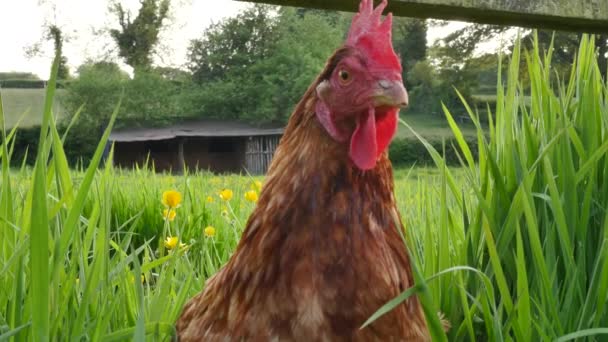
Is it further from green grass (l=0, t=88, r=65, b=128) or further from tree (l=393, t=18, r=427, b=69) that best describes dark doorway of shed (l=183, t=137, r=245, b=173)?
tree (l=393, t=18, r=427, b=69)

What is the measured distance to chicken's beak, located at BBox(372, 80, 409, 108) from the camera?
565mm

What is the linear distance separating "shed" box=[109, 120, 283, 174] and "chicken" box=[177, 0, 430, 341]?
1187 centimetres

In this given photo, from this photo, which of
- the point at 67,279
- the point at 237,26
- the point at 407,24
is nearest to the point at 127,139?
the point at 237,26

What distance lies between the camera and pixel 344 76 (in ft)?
2.00

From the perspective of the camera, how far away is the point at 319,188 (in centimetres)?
61

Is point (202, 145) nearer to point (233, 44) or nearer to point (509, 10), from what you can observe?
point (233, 44)

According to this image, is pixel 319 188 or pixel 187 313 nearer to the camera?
pixel 319 188

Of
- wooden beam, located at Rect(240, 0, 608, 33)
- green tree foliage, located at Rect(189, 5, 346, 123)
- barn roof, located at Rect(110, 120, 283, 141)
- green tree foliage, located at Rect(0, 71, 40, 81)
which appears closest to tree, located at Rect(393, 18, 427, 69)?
green tree foliage, located at Rect(189, 5, 346, 123)

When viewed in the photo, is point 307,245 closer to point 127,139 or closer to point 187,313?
point 187,313

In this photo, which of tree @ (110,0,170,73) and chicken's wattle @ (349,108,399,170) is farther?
tree @ (110,0,170,73)

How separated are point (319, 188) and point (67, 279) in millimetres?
351

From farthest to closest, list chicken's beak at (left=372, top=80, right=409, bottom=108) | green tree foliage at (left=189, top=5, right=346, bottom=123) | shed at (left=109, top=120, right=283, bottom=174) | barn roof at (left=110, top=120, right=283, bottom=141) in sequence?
shed at (left=109, top=120, right=283, bottom=174) → barn roof at (left=110, top=120, right=283, bottom=141) → green tree foliage at (left=189, top=5, right=346, bottom=123) → chicken's beak at (left=372, top=80, right=409, bottom=108)

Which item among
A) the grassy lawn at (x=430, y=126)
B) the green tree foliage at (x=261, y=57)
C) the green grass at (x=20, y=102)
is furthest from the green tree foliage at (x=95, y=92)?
the grassy lawn at (x=430, y=126)

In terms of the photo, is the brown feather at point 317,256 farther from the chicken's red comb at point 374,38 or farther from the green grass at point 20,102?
the green grass at point 20,102
